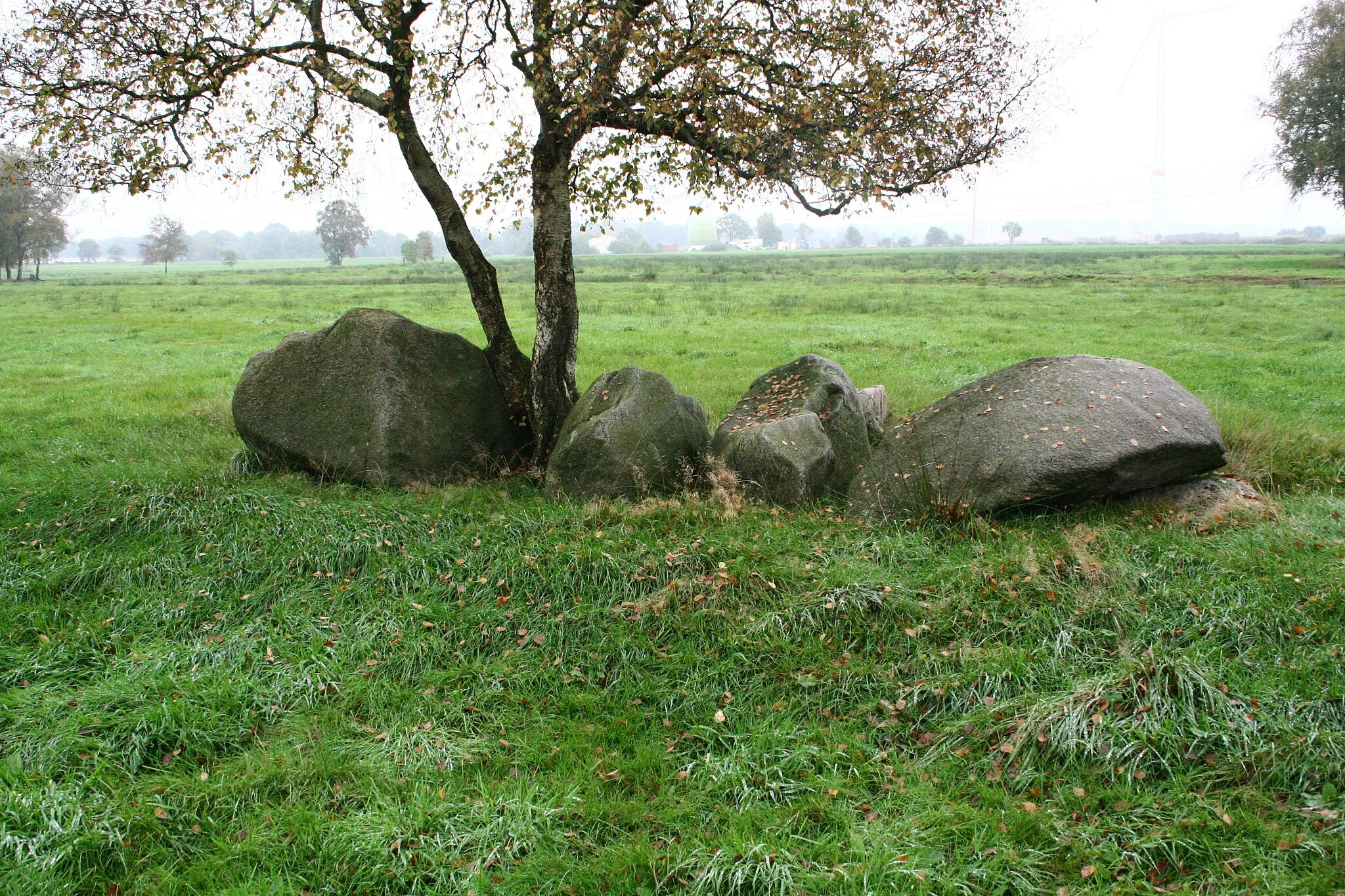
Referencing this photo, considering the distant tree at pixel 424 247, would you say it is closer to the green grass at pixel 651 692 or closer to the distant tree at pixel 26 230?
the distant tree at pixel 26 230

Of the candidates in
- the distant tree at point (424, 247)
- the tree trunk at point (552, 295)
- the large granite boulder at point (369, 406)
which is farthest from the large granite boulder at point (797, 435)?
the distant tree at point (424, 247)

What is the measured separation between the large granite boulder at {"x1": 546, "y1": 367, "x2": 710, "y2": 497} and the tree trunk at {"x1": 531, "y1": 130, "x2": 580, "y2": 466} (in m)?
0.89

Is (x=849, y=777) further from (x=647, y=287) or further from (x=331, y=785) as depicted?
(x=647, y=287)

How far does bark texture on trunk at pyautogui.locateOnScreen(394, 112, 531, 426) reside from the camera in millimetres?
11836

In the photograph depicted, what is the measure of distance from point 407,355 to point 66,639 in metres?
5.00

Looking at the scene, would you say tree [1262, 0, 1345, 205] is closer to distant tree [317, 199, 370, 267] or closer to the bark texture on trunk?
the bark texture on trunk

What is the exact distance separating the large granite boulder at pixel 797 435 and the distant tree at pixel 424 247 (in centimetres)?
12654

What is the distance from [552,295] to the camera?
1130cm

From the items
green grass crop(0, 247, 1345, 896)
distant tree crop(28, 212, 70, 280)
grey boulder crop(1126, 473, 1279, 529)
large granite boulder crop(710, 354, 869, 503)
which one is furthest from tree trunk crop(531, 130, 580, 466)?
distant tree crop(28, 212, 70, 280)

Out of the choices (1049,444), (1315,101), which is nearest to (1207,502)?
(1049,444)

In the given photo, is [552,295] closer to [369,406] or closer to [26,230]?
[369,406]

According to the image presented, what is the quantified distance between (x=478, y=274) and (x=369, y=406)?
2622 millimetres

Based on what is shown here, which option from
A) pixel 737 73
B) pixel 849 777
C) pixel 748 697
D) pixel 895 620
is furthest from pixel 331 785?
pixel 737 73

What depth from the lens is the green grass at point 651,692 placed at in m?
4.83
